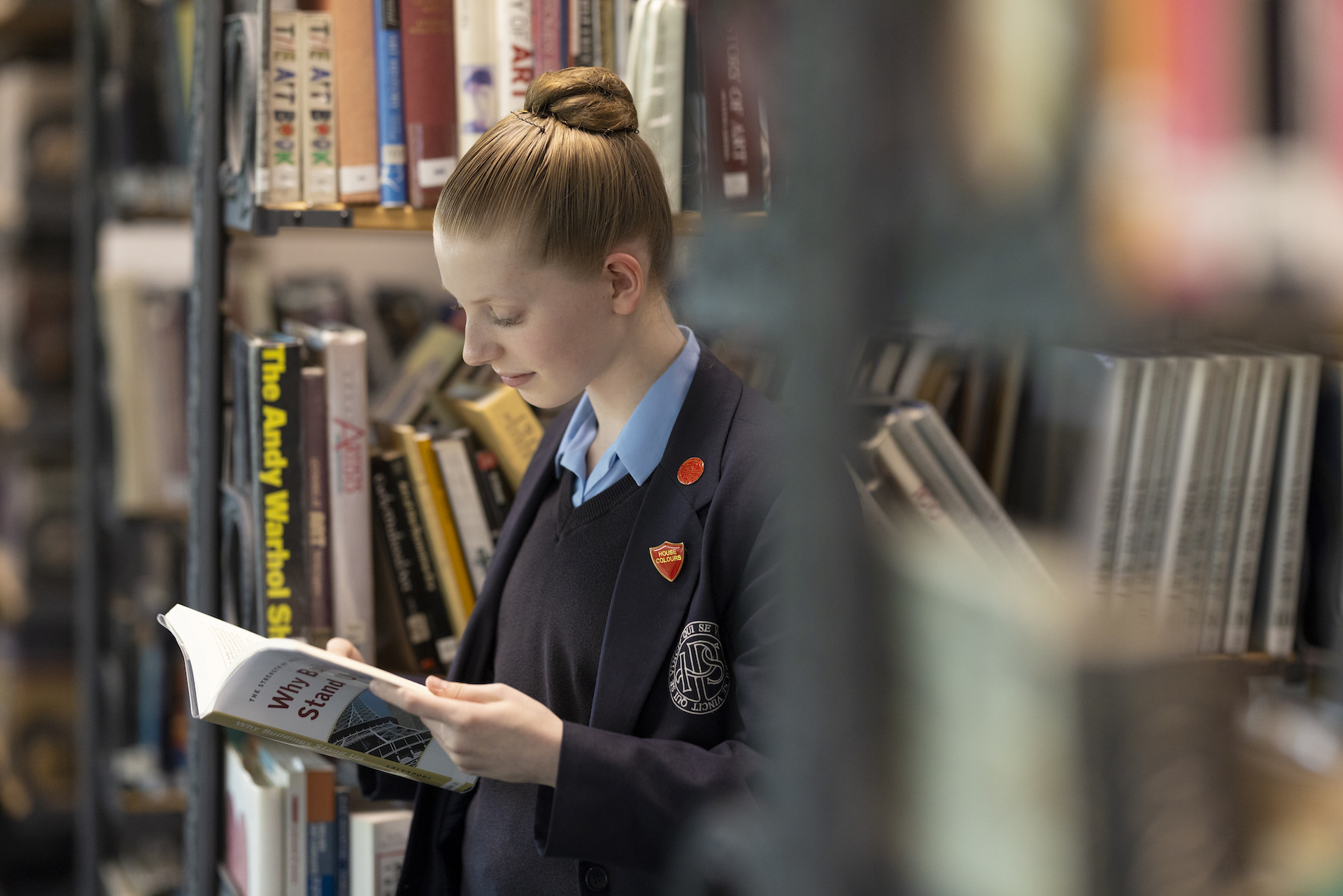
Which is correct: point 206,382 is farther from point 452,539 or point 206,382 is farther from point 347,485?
point 452,539

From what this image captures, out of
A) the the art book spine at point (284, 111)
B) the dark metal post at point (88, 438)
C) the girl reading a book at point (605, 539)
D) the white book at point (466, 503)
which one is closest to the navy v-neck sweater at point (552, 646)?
the girl reading a book at point (605, 539)

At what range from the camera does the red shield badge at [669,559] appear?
0.92m

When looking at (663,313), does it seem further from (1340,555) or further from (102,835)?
(102,835)

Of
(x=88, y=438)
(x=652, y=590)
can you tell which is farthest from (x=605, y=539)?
(x=88, y=438)

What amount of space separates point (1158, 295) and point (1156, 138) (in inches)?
1.8

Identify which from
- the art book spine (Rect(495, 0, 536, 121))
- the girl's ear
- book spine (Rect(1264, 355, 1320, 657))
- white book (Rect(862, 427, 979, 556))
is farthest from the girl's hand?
book spine (Rect(1264, 355, 1320, 657))

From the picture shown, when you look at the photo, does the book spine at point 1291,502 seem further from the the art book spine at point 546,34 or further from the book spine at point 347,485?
the book spine at point 347,485

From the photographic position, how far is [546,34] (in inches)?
47.7

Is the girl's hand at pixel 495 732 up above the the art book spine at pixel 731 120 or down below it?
below

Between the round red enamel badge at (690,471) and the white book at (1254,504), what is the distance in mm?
605

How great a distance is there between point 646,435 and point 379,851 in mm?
627

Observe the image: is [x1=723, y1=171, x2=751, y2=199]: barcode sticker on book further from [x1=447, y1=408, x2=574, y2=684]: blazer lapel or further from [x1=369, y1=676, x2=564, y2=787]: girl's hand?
[x1=369, y1=676, x2=564, y2=787]: girl's hand

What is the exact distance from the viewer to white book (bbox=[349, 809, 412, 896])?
1217 millimetres

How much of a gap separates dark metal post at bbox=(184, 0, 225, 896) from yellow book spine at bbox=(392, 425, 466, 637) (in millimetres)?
265
